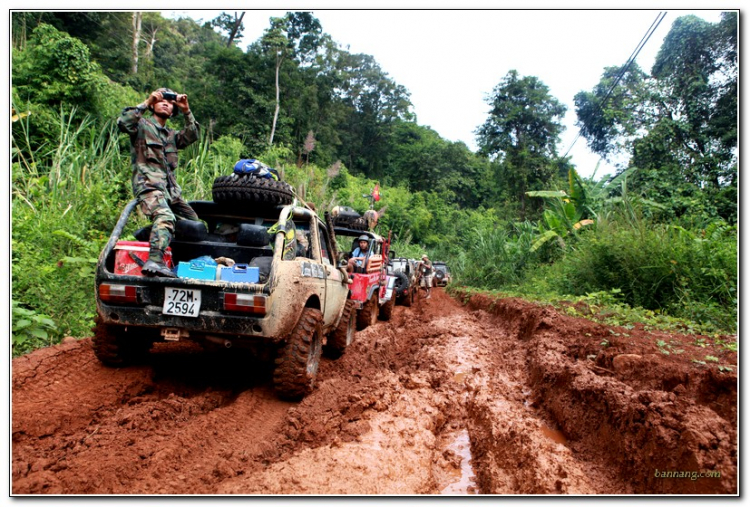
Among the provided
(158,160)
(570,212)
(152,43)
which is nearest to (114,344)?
(158,160)

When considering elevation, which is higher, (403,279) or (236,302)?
(236,302)

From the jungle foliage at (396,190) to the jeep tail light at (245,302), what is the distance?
261 centimetres

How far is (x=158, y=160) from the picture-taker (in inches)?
183

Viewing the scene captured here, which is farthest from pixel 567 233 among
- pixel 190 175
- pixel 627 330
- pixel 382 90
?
pixel 382 90

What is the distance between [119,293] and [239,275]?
0.97 m

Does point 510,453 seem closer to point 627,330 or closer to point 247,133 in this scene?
point 627,330

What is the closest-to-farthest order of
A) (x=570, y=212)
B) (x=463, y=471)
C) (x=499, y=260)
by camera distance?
(x=463, y=471), (x=570, y=212), (x=499, y=260)

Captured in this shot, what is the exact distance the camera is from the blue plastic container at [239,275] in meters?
3.79

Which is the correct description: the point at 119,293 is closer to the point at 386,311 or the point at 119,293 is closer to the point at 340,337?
the point at 340,337

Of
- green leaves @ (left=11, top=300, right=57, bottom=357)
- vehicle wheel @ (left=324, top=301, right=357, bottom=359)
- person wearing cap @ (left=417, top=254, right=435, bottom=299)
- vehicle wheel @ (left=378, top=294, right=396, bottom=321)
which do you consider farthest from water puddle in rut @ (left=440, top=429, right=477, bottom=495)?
person wearing cap @ (left=417, top=254, right=435, bottom=299)

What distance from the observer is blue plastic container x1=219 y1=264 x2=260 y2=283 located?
3789 mm

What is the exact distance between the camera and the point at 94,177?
820 cm

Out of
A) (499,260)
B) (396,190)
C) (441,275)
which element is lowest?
(441,275)

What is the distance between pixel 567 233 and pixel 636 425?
43.1ft
